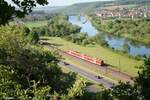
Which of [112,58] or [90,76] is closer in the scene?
[90,76]

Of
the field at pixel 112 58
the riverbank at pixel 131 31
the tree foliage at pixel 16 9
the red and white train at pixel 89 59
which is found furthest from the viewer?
the riverbank at pixel 131 31

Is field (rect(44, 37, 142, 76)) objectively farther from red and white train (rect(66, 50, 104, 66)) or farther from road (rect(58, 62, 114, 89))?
road (rect(58, 62, 114, 89))

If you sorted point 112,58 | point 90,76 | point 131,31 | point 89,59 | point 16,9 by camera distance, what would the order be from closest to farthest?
point 16,9, point 90,76, point 89,59, point 112,58, point 131,31

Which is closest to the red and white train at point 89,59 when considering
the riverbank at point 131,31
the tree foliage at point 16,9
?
the riverbank at point 131,31

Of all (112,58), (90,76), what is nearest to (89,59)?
(112,58)

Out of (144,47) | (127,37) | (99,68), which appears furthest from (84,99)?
(127,37)

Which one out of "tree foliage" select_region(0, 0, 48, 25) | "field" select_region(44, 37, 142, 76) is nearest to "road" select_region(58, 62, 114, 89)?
"field" select_region(44, 37, 142, 76)

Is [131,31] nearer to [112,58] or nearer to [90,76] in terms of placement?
[112,58]

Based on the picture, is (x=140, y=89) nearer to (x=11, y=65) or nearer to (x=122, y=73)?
(x=11, y=65)

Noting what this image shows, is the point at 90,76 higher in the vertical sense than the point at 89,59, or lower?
higher

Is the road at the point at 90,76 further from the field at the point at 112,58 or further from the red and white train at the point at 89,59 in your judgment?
the field at the point at 112,58

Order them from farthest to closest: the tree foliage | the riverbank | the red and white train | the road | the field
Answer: the riverbank → the red and white train → the field → the road → the tree foliage

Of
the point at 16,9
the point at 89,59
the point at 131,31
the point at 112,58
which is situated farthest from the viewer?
the point at 131,31

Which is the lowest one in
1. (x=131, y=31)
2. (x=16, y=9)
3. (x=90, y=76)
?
(x=131, y=31)
